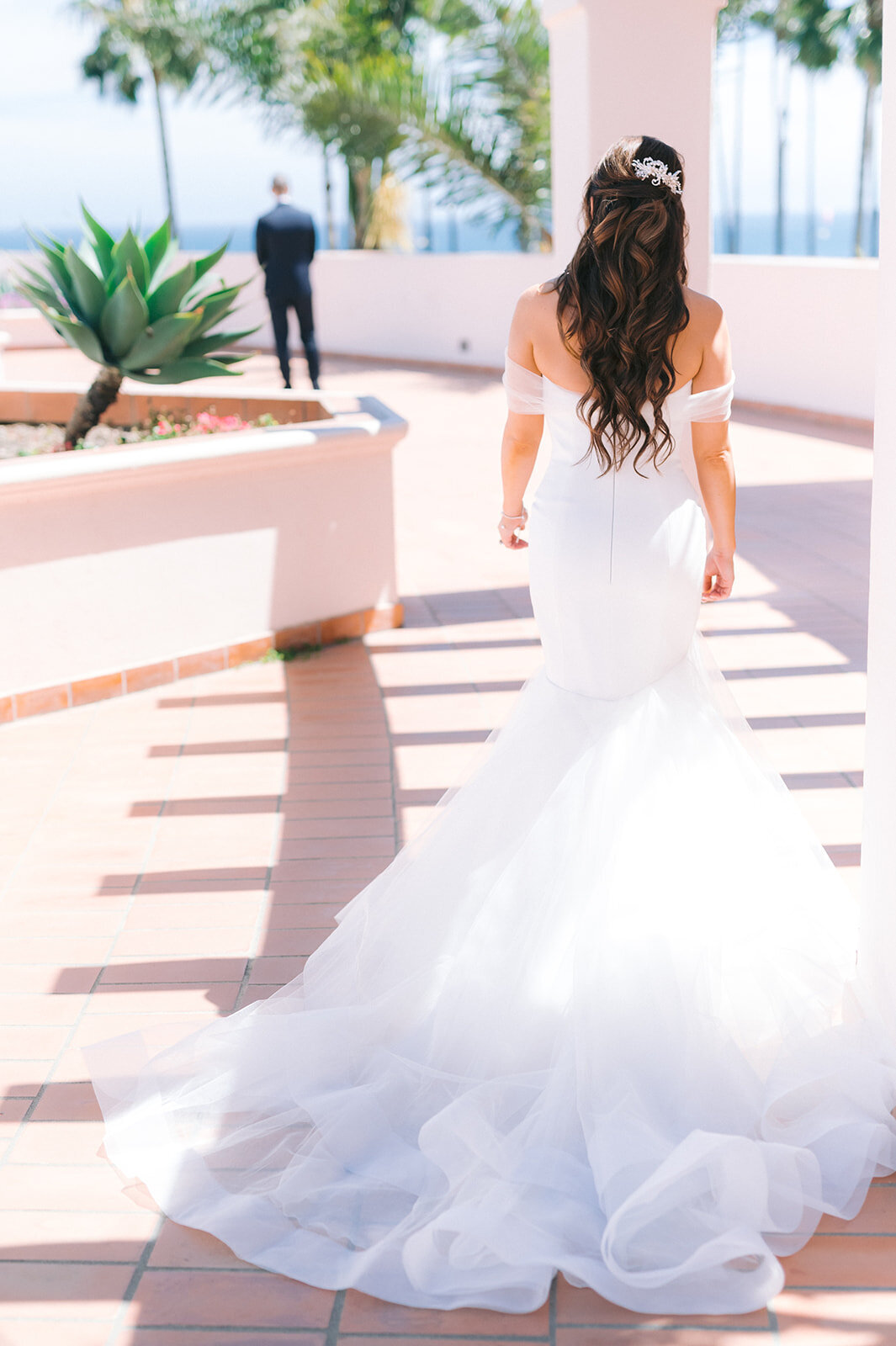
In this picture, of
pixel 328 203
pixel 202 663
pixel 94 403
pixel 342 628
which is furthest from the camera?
pixel 328 203

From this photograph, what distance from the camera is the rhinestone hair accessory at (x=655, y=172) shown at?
6.96 feet

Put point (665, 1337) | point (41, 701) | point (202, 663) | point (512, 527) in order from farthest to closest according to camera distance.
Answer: point (202, 663) → point (41, 701) → point (512, 527) → point (665, 1337)

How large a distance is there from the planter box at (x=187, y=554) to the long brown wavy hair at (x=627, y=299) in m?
2.58

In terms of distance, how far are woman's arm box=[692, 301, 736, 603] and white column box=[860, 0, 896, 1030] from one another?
0.94 ft

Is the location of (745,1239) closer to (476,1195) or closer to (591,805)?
(476,1195)

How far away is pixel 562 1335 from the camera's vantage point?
1.81 metres

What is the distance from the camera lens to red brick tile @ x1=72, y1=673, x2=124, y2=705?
15.0ft

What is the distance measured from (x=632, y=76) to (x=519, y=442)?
3.02m

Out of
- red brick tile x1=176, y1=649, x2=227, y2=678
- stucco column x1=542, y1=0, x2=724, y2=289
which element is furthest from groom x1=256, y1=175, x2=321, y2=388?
red brick tile x1=176, y1=649, x2=227, y2=678

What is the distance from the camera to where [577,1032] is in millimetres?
2129

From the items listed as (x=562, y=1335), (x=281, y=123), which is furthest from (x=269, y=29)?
(x=562, y=1335)

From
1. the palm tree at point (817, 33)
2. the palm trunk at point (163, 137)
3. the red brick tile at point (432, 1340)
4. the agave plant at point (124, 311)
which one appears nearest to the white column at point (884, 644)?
the red brick tile at point (432, 1340)

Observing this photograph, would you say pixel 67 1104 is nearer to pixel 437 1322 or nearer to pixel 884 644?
pixel 437 1322

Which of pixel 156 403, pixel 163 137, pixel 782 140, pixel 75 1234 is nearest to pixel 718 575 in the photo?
pixel 75 1234
